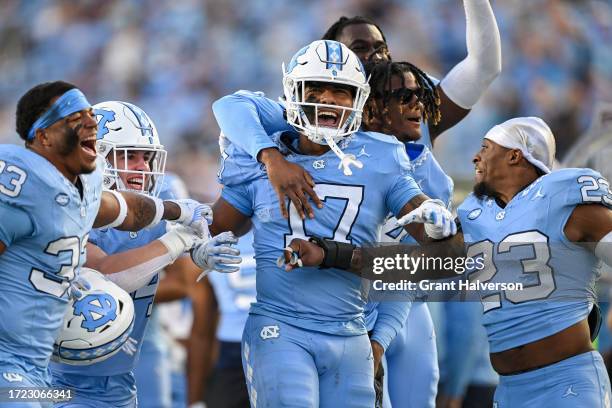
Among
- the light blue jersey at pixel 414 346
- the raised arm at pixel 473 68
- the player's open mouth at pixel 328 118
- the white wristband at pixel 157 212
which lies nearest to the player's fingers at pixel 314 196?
the player's open mouth at pixel 328 118

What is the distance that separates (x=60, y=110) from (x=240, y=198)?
A: 0.82 metres

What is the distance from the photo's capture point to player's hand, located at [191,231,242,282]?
4137mm

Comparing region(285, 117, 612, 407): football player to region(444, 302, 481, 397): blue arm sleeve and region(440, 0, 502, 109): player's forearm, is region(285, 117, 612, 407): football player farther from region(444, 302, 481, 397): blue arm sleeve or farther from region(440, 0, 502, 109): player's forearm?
region(444, 302, 481, 397): blue arm sleeve

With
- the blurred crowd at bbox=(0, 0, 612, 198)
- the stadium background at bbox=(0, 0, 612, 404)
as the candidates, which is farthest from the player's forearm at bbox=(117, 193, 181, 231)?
the blurred crowd at bbox=(0, 0, 612, 198)

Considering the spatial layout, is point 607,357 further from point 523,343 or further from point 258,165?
point 258,165

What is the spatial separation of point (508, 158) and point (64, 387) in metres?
1.87

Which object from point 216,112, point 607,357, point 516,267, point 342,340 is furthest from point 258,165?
point 607,357

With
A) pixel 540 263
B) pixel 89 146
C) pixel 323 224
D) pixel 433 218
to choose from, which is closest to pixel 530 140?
pixel 540 263

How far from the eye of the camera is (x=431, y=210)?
3.81 m

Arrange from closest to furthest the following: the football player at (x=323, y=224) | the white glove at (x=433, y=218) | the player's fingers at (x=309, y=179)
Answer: the white glove at (x=433, y=218) < the football player at (x=323, y=224) < the player's fingers at (x=309, y=179)

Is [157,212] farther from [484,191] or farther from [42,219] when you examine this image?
[484,191]

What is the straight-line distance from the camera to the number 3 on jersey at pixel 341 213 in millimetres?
4035

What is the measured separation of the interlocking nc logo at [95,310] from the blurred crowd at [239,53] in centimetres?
500

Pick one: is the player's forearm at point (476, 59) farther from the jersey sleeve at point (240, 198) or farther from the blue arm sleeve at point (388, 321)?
the jersey sleeve at point (240, 198)
